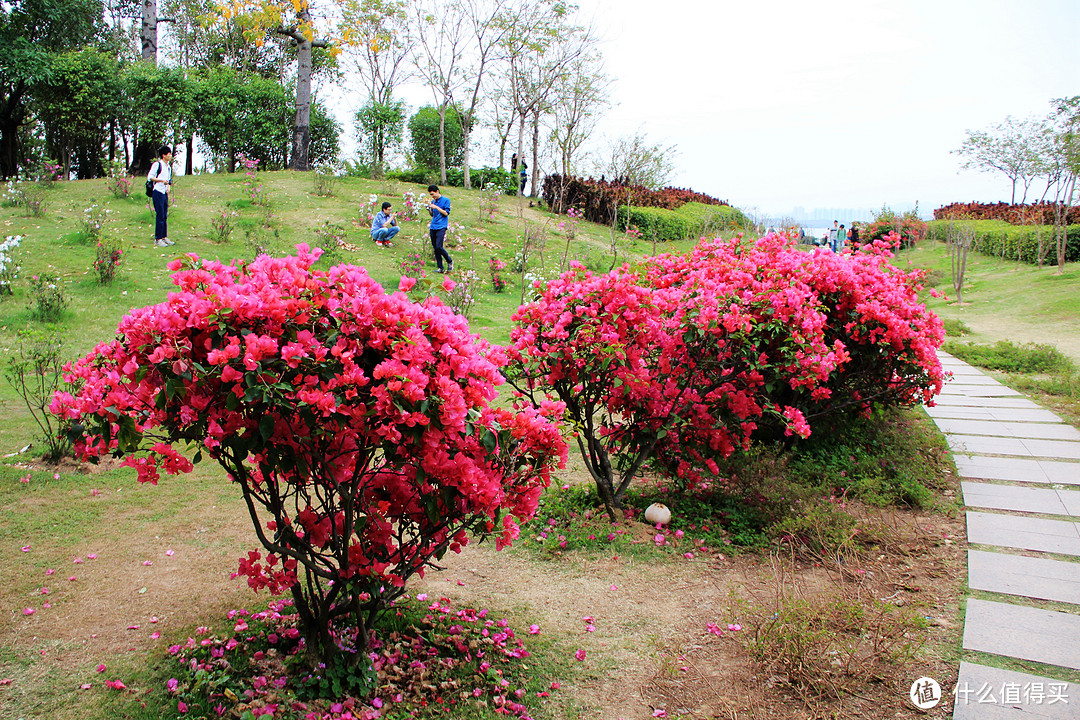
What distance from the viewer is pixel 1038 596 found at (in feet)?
10.6

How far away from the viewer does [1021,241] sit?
1850 cm

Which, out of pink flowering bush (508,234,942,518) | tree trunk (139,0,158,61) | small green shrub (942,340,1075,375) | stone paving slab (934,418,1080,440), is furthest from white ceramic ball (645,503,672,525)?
tree trunk (139,0,158,61)

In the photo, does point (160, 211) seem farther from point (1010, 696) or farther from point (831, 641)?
point (1010, 696)

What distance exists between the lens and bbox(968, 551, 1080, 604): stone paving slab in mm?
3277

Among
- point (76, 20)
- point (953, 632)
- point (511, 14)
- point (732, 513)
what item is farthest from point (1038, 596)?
point (76, 20)

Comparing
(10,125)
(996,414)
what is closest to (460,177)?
(10,125)

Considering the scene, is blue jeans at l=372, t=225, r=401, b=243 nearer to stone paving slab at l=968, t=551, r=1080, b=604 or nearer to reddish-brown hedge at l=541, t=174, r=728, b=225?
reddish-brown hedge at l=541, t=174, r=728, b=225

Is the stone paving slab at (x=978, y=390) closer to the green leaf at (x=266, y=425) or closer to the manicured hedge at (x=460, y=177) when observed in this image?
the green leaf at (x=266, y=425)

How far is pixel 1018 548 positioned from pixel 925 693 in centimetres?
176

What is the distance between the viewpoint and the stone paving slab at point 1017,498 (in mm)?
4320

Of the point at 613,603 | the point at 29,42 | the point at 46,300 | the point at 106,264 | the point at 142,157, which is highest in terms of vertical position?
the point at 29,42

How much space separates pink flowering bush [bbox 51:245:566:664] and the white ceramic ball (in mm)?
1872

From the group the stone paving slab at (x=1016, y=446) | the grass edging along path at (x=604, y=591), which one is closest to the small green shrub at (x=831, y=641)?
the grass edging along path at (x=604, y=591)

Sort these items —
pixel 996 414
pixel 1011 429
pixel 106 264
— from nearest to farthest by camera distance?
1. pixel 1011 429
2. pixel 996 414
3. pixel 106 264
